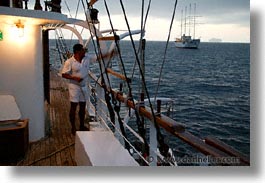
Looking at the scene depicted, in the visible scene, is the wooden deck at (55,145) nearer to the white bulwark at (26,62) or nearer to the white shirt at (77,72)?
the white bulwark at (26,62)

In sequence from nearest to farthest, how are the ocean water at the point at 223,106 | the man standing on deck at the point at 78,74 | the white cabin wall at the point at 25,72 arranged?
1. the ocean water at the point at 223,106
2. the white cabin wall at the point at 25,72
3. the man standing on deck at the point at 78,74

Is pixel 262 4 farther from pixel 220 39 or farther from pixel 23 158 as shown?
pixel 23 158

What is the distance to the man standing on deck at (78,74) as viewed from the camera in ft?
8.91

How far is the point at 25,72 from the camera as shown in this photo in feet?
8.73

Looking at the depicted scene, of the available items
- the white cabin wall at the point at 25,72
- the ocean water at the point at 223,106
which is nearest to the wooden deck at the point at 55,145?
the white cabin wall at the point at 25,72

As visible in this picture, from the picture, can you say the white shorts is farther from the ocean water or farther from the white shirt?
the ocean water

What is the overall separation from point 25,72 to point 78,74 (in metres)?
0.36

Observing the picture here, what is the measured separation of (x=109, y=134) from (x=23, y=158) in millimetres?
536

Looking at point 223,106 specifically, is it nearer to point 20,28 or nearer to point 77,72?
point 77,72

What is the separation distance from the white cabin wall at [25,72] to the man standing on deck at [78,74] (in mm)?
207

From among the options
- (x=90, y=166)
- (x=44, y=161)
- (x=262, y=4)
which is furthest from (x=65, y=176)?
(x=262, y=4)

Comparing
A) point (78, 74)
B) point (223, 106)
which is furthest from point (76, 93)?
point (223, 106)

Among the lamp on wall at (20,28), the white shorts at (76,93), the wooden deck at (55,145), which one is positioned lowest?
the wooden deck at (55,145)

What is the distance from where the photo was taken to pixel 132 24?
2.44 m
